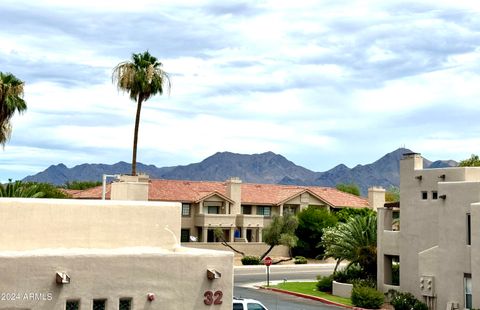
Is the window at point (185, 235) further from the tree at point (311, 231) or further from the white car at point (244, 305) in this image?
the white car at point (244, 305)

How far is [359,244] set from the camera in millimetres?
43000

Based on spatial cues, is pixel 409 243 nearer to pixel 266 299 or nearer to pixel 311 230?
pixel 266 299

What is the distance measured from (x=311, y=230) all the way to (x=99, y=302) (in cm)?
5924

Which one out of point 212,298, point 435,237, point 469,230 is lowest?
point 212,298

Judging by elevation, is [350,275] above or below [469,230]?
below

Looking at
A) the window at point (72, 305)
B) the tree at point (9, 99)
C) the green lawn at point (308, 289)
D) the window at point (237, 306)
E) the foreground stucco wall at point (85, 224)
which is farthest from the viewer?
the tree at point (9, 99)

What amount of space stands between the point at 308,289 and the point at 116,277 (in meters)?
30.2

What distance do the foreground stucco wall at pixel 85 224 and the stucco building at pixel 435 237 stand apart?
56.9ft

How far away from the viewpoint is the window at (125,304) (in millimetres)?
17442

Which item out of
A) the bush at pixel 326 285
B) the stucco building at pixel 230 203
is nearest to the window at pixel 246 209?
the stucco building at pixel 230 203

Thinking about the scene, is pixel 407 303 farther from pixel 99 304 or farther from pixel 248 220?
pixel 248 220

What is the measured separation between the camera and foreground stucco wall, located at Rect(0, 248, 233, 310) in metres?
15.9

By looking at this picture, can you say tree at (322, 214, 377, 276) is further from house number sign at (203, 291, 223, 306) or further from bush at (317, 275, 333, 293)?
house number sign at (203, 291, 223, 306)

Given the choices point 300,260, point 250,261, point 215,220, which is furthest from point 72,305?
point 215,220
